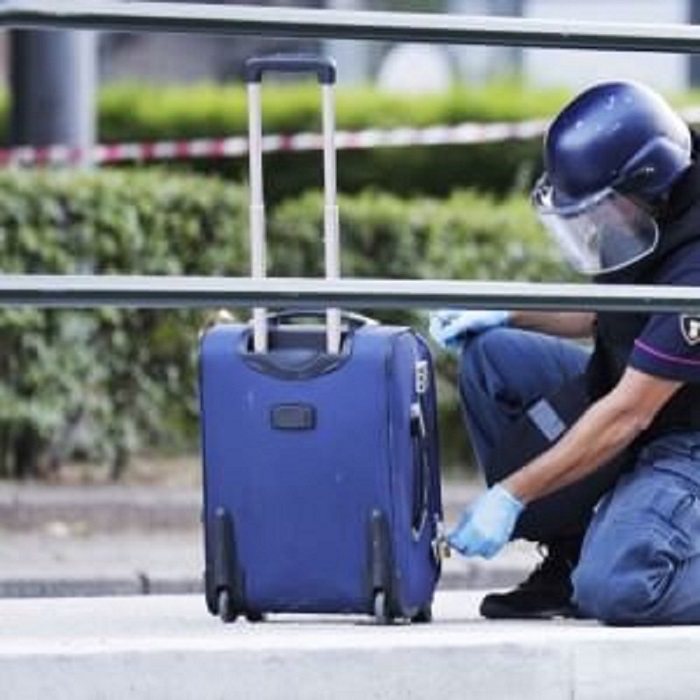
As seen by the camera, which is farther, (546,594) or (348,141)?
(348,141)

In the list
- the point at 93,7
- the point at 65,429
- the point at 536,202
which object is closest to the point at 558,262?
the point at 65,429

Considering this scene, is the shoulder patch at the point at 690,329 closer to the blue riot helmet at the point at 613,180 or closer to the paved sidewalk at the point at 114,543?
the blue riot helmet at the point at 613,180

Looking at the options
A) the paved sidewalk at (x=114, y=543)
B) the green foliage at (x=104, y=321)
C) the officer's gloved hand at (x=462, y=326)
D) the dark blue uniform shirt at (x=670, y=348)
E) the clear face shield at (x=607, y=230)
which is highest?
the clear face shield at (x=607, y=230)

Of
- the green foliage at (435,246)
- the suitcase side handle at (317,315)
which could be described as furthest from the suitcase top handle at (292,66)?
the green foliage at (435,246)

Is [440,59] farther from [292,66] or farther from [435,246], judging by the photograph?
[292,66]

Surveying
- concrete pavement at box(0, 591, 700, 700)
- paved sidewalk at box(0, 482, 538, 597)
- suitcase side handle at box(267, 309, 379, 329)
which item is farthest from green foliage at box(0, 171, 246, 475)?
concrete pavement at box(0, 591, 700, 700)

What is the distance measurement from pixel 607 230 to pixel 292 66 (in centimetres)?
63

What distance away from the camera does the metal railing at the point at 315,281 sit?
450 centimetres

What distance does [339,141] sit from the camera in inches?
491

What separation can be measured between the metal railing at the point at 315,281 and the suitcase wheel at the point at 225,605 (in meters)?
0.71

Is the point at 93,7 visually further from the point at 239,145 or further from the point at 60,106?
the point at 239,145

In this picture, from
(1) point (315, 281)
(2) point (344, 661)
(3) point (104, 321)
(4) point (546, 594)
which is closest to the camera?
(2) point (344, 661)

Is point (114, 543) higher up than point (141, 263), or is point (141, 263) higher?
point (141, 263)

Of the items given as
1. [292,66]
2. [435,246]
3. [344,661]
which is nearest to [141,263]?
[435,246]
